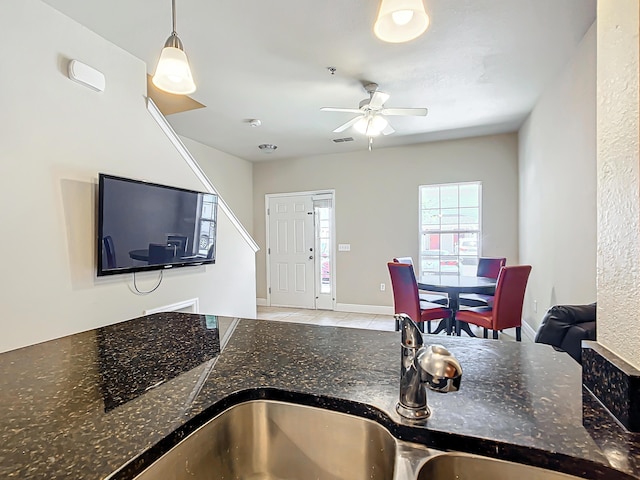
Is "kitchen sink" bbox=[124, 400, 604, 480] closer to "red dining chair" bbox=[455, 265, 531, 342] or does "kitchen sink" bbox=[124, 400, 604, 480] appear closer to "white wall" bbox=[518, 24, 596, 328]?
"white wall" bbox=[518, 24, 596, 328]

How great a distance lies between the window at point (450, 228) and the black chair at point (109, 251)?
14.1ft

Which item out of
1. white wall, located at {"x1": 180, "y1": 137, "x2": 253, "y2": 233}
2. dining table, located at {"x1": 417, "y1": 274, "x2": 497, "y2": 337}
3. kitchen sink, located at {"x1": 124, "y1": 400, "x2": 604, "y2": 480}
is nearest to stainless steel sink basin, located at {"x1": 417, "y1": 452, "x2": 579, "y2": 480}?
kitchen sink, located at {"x1": 124, "y1": 400, "x2": 604, "y2": 480}

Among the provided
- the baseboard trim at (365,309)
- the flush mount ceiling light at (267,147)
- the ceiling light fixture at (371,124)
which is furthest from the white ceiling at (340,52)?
the baseboard trim at (365,309)

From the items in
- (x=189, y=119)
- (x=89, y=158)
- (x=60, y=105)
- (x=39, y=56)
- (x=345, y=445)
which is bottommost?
(x=345, y=445)

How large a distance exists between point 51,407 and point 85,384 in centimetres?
12

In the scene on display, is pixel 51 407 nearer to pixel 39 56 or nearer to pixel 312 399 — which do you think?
pixel 312 399

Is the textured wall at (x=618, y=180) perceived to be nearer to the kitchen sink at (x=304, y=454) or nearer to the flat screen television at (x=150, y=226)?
the kitchen sink at (x=304, y=454)

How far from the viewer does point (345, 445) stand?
821 millimetres

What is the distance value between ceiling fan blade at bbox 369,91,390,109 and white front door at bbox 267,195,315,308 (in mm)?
3108

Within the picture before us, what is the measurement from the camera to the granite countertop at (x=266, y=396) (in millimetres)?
626

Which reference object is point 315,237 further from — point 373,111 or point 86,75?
point 86,75

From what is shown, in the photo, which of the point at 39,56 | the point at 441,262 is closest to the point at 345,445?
the point at 39,56

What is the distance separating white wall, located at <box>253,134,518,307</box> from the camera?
16.6 ft

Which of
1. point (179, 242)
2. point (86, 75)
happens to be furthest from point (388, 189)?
point (86, 75)
